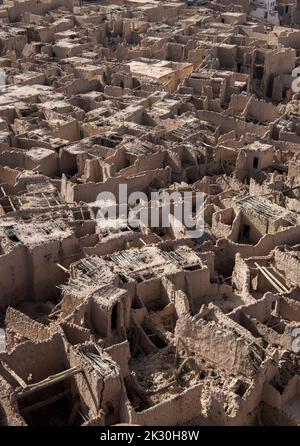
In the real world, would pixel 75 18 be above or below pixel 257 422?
above

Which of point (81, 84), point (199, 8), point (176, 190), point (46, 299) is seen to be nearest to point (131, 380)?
point (46, 299)

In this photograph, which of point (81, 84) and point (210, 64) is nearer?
point (81, 84)

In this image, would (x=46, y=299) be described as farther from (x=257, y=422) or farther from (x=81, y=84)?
(x=81, y=84)

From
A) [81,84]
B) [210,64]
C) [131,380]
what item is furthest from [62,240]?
[210,64]

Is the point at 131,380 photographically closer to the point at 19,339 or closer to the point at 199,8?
the point at 19,339

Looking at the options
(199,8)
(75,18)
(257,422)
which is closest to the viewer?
(257,422)

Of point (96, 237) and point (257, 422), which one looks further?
point (96, 237)

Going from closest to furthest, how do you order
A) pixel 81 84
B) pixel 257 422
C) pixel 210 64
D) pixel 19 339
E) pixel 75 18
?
pixel 257 422 < pixel 19 339 < pixel 81 84 < pixel 210 64 < pixel 75 18

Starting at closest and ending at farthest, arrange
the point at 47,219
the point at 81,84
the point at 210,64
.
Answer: the point at 47,219
the point at 81,84
the point at 210,64

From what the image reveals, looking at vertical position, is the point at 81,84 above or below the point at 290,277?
above

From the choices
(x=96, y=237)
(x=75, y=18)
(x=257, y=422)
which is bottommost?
(x=257, y=422)
